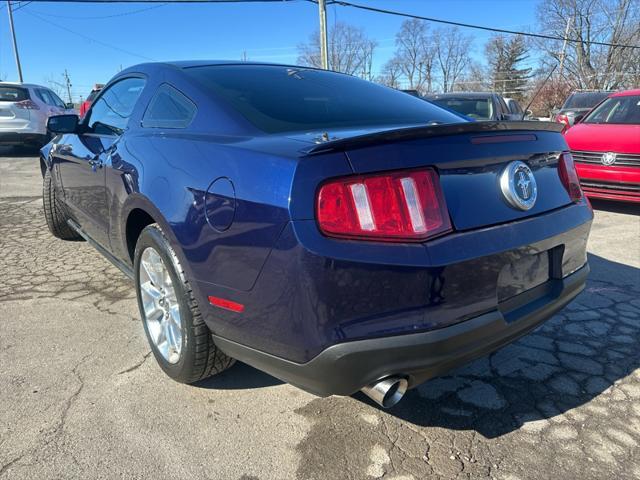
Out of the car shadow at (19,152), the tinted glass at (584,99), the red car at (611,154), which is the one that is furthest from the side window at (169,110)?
the tinted glass at (584,99)

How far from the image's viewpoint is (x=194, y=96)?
8.03ft

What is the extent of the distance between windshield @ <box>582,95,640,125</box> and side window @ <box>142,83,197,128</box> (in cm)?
638

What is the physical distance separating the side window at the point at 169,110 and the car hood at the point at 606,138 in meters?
5.52

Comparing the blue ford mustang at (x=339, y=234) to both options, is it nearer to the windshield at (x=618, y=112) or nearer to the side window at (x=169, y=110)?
the side window at (x=169, y=110)

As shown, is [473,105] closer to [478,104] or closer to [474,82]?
[478,104]

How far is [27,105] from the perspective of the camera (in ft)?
39.4

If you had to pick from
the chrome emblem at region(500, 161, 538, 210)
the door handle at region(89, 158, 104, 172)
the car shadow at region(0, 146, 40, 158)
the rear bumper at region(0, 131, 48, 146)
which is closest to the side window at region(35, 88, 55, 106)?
the rear bumper at region(0, 131, 48, 146)

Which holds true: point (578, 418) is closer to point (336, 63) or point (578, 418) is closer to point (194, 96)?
point (194, 96)

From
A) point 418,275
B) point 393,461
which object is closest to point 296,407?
point 393,461

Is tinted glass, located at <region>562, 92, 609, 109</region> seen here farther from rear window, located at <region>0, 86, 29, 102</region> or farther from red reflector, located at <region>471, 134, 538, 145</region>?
rear window, located at <region>0, 86, 29, 102</region>

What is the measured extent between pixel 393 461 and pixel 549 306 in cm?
90

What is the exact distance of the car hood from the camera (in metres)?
6.04

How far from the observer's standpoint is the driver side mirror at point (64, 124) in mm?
3699

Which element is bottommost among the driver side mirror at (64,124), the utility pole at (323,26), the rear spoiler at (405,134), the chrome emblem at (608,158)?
the chrome emblem at (608,158)
